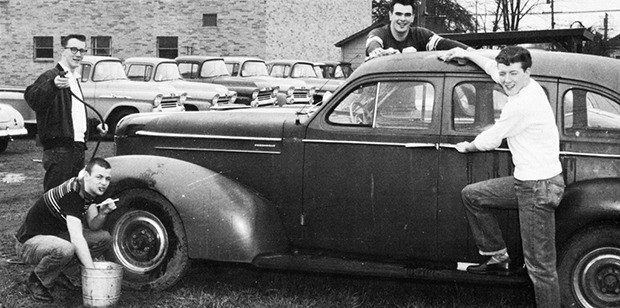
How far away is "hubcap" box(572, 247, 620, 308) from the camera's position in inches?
201

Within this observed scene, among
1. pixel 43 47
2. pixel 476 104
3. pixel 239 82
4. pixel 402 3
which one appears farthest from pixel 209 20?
pixel 476 104

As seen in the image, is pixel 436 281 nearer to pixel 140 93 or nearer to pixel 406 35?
pixel 406 35

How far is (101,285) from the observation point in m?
5.55

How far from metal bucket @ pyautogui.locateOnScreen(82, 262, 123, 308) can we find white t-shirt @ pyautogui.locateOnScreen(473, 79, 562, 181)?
8.94ft

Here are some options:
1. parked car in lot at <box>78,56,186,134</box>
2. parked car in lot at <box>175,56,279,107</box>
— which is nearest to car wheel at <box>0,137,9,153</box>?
parked car in lot at <box>78,56,186,134</box>

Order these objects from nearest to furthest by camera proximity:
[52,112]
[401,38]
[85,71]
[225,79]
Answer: [401,38], [52,112], [85,71], [225,79]

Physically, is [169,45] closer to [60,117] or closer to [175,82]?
[175,82]

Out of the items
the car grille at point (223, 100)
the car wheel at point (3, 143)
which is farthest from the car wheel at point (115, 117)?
the car grille at point (223, 100)

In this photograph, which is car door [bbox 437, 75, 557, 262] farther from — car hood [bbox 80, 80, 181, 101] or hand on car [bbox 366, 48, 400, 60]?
car hood [bbox 80, 80, 181, 101]

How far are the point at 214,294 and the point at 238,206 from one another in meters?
0.67

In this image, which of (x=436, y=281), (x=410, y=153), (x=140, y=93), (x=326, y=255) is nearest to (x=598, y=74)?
(x=410, y=153)

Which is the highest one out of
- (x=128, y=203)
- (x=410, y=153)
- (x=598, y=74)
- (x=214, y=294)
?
(x=598, y=74)

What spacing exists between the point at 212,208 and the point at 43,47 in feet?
104

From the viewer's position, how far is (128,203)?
6.19 metres
